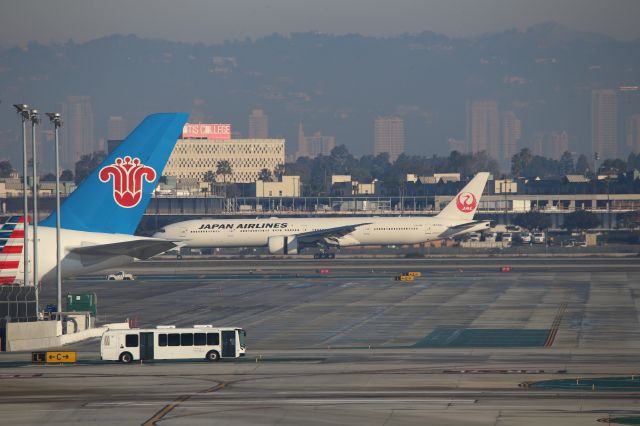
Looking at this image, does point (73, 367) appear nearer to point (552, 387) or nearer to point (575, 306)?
point (552, 387)

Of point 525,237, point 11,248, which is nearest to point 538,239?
point 525,237

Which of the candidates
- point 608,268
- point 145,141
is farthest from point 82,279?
point 145,141

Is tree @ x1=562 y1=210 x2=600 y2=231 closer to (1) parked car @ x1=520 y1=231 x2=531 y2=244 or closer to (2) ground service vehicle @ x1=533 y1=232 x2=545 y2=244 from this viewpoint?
(1) parked car @ x1=520 y1=231 x2=531 y2=244

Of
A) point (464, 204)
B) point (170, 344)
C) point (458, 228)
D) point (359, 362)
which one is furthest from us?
point (464, 204)

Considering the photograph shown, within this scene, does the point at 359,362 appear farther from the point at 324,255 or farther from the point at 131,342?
the point at 324,255

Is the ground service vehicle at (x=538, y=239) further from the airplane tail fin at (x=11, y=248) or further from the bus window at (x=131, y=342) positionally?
the bus window at (x=131, y=342)

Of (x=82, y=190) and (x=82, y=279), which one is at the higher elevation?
(x=82, y=190)
